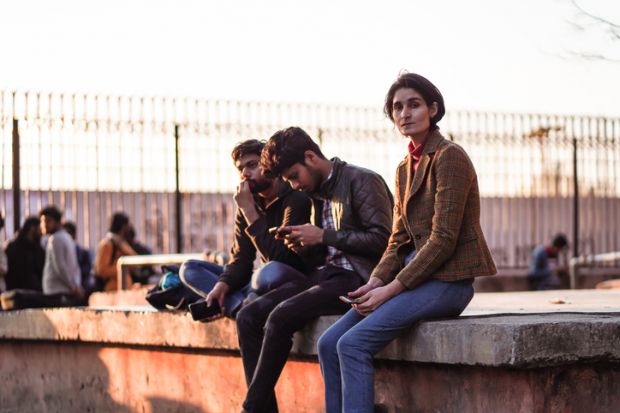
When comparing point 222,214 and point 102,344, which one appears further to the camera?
point 222,214

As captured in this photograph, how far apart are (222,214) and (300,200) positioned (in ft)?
32.1

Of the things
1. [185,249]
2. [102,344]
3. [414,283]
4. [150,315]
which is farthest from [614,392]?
[185,249]

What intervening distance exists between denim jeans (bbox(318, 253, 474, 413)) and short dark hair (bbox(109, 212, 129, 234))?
767 cm

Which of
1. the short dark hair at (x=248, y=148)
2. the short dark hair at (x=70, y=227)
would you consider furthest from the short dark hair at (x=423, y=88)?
the short dark hair at (x=70, y=227)

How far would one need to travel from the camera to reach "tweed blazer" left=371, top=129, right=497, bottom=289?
19.0ft

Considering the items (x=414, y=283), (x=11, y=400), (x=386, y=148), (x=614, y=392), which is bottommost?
(x=11, y=400)

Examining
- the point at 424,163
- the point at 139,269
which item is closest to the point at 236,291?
the point at 424,163

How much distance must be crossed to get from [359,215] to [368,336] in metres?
1.00

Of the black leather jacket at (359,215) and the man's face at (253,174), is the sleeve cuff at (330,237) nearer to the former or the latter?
the black leather jacket at (359,215)

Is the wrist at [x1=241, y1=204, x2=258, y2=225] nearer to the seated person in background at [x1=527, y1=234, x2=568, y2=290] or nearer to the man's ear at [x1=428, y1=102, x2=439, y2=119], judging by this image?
the man's ear at [x1=428, y1=102, x2=439, y2=119]

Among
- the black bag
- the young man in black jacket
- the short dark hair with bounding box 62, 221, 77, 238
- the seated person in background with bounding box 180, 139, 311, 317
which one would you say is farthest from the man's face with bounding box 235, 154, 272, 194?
the short dark hair with bounding box 62, 221, 77, 238

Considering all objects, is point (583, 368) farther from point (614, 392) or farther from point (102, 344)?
point (102, 344)

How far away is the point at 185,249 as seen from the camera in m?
17.0

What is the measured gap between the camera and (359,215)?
6664mm
